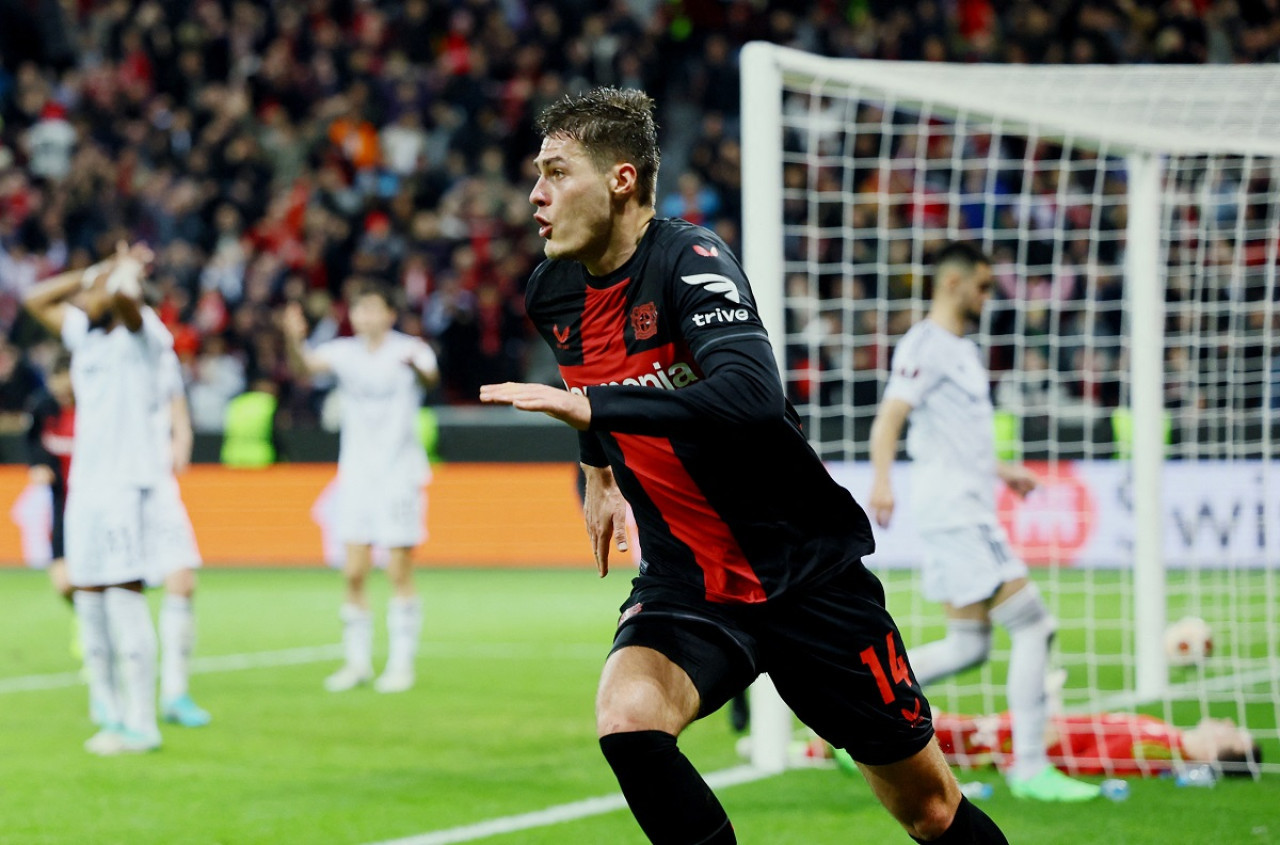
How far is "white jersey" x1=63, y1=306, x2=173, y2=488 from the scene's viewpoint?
7.70m

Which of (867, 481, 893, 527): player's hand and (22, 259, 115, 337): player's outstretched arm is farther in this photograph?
(22, 259, 115, 337): player's outstretched arm

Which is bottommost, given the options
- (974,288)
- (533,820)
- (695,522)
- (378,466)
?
(533,820)

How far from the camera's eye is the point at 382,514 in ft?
32.4

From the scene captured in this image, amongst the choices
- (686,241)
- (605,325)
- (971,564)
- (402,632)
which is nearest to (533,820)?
(971,564)

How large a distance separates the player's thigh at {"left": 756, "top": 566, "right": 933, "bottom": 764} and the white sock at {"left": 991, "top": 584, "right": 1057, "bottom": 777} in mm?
2442

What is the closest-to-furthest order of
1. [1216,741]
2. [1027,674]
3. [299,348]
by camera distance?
[1027,674], [1216,741], [299,348]

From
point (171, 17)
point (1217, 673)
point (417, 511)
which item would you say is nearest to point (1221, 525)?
point (1217, 673)

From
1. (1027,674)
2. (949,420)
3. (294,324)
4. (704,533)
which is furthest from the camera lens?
(294,324)

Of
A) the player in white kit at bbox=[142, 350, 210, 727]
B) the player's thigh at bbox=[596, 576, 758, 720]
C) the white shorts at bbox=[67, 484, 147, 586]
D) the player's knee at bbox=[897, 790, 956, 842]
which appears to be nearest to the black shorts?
the player's thigh at bbox=[596, 576, 758, 720]

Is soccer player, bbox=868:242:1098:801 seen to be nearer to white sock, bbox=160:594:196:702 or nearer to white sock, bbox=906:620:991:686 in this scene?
white sock, bbox=906:620:991:686

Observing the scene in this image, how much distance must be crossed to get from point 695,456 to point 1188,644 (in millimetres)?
5867

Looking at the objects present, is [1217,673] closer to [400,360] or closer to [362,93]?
[400,360]

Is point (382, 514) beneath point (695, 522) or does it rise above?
beneath

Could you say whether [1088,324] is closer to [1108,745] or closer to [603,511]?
[1108,745]
